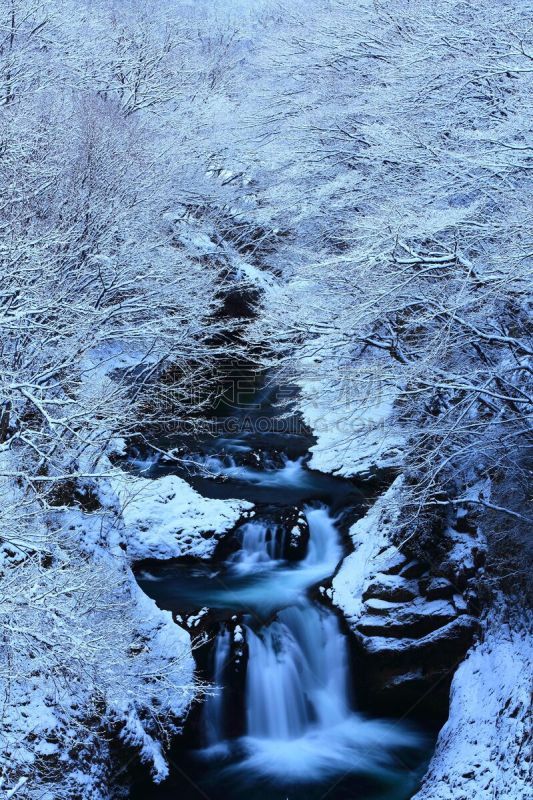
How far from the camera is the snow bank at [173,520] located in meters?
10.2

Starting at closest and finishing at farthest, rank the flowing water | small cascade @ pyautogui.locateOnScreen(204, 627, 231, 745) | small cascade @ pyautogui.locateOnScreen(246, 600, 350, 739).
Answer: the flowing water < small cascade @ pyautogui.locateOnScreen(204, 627, 231, 745) < small cascade @ pyautogui.locateOnScreen(246, 600, 350, 739)

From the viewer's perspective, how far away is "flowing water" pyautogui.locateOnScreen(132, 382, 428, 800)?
7.28m

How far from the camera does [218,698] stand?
7996 mm

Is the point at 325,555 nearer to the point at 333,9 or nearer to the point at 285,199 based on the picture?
the point at 285,199

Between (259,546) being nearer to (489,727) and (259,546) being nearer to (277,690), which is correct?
(277,690)

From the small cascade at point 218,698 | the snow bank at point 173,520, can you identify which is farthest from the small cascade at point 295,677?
the snow bank at point 173,520

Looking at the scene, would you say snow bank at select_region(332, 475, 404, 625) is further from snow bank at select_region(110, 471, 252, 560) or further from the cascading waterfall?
snow bank at select_region(110, 471, 252, 560)

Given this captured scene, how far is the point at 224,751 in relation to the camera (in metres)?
7.64

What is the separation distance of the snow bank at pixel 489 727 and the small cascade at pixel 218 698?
243cm

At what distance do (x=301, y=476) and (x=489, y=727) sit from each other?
229 inches

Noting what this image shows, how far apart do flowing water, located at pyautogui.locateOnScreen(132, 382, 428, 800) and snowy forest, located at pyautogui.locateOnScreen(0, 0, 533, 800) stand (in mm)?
34

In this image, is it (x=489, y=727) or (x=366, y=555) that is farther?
(x=366, y=555)

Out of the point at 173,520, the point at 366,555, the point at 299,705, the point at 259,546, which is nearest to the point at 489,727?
the point at 299,705

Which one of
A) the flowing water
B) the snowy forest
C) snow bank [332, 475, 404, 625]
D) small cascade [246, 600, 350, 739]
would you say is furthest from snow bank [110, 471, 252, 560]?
small cascade [246, 600, 350, 739]
